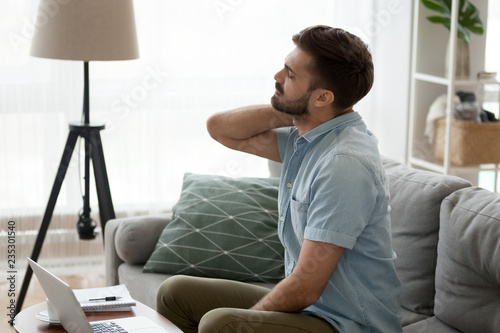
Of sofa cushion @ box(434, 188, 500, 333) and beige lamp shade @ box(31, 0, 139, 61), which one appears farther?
beige lamp shade @ box(31, 0, 139, 61)

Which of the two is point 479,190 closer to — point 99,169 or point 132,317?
point 132,317

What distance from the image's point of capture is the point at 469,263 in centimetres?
181

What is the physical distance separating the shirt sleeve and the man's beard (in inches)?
8.3

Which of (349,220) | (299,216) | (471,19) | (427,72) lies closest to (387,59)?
(427,72)

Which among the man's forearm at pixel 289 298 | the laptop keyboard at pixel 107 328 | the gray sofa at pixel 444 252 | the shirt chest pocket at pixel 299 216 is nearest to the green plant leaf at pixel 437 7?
the gray sofa at pixel 444 252

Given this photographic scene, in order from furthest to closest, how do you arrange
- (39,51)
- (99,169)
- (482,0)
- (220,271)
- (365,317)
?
(482,0) < (99,169) < (39,51) < (220,271) < (365,317)

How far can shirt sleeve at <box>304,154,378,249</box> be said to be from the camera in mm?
1529

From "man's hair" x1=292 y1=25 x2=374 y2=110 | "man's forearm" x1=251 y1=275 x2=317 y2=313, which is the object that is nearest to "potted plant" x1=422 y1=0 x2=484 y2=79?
"man's hair" x1=292 y1=25 x2=374 y2=110

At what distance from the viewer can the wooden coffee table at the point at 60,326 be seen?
5.54 ft

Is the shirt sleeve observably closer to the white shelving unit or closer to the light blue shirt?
the light blue shirt

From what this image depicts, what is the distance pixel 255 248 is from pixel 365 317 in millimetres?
771

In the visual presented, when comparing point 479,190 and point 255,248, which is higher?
point 479,190

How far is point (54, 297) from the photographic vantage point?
1.62m

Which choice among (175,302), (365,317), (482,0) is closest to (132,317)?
(175,302)
